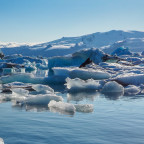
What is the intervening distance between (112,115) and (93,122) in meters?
0.58

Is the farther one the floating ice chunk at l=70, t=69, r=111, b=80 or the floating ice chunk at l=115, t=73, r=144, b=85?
the floating ice chunk at l=70, t=69, r=111, b=80

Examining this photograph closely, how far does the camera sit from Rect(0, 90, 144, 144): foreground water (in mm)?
2738

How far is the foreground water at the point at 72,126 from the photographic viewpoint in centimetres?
274

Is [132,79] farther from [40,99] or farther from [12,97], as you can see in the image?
[40,99]

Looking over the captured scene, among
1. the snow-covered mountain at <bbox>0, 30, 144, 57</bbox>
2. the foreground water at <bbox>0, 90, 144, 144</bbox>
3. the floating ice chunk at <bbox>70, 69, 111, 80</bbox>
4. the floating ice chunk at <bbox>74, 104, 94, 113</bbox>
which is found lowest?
the foreground water at <bbox>0, 90, 144, 144</bbox>

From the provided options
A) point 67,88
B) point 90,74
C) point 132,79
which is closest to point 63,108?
point 67,88

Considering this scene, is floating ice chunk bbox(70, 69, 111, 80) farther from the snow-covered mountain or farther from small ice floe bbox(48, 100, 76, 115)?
the snow-covered mountain

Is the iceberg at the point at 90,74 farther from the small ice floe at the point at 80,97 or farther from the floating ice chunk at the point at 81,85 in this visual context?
the small ice floe at the point at 80,97

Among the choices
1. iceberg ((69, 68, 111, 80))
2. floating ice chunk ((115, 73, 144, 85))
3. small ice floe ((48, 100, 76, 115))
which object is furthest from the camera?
iceberg ((69, 68, 111, 80))

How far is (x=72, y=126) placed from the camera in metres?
3.26


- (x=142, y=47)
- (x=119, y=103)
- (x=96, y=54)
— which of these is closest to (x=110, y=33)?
(x=142, y=47)

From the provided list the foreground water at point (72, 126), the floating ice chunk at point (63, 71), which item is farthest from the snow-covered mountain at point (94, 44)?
the foreground water at point (72, 126)

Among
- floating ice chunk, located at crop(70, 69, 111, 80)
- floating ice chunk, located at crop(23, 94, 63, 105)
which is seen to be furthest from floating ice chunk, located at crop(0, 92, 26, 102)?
floating ice chunk, located at crop(70, 69, 111, 80)

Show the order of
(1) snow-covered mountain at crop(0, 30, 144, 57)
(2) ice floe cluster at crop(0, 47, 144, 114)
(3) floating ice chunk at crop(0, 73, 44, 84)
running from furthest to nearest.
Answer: (1) snow-covered mountain at crop(0, 30, 144, 57) < (3) floating ice chunk at crop(0, 73, 44, 84) < (2) ice floe cluster at crop(0, 47, 144, 114)
